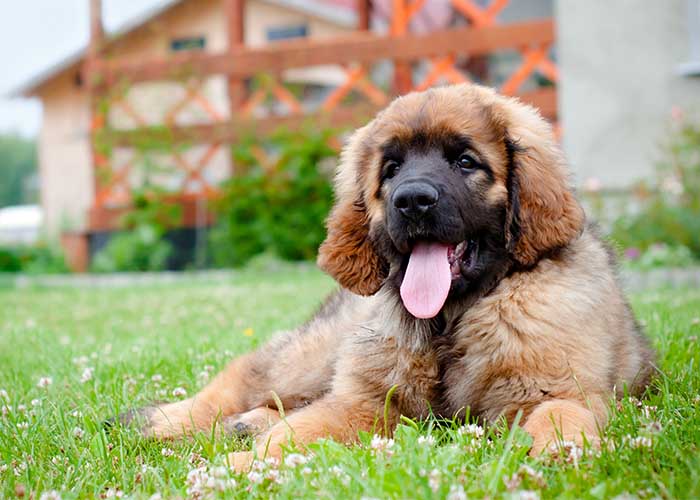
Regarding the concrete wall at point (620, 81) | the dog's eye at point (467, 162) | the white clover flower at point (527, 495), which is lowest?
the white clover flower at point (527, 495)

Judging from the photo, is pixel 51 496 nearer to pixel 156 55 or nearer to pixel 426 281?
pixel 426 281

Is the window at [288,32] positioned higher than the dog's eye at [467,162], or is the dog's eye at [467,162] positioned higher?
the window at [288,32]

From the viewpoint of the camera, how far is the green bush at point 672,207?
9.12 meters

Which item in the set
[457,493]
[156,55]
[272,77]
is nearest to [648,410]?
[457,493]

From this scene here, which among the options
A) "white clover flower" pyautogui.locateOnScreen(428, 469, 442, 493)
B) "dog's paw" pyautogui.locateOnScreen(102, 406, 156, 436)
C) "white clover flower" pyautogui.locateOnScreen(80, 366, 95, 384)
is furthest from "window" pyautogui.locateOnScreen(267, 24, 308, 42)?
"white clover flower" pyautogui.locateOnScreen(428, 469, 442, 493)

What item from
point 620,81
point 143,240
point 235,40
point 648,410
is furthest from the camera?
point 235,40

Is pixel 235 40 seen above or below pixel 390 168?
above

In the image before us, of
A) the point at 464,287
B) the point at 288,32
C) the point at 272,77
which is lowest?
the point at 464,287

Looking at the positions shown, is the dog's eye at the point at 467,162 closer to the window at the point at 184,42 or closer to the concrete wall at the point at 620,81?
the concrete wall at the point at 620,81

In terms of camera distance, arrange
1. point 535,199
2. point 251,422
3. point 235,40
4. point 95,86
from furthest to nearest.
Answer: point 95,86, point 235,40, point 251,422, point 535,199

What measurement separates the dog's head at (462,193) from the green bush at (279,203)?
9.35 metres

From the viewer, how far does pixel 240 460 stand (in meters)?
2.71

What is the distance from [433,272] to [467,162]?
1.42 ft

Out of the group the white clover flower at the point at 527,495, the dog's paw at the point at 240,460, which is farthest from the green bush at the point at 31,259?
the white clover flower at the point at 527,495
